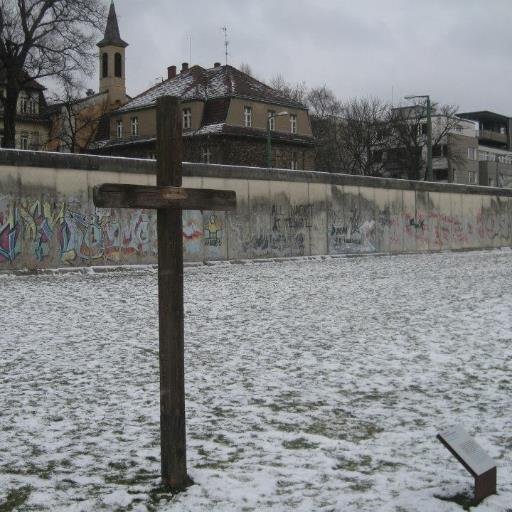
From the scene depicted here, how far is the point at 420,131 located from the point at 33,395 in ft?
204

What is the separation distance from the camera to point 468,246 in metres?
34.1

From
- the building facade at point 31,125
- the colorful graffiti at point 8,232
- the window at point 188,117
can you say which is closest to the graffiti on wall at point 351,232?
the colorful graffiti at point 8,232

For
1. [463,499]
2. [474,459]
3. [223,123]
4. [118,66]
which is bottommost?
[463,499]

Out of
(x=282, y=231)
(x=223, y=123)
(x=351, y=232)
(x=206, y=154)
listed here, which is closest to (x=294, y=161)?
(x=223, y=123)

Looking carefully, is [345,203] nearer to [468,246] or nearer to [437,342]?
[468,246]

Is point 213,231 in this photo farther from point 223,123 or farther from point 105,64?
point 105,64

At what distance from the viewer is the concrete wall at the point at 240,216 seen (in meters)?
19.2

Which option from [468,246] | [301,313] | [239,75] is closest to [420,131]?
[239,75]

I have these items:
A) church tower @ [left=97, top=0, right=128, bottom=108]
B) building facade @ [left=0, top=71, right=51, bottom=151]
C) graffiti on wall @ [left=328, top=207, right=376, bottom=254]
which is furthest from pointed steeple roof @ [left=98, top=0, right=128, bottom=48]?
graffiti on wall @ [left=328, top=207, right=376, bottom=254]

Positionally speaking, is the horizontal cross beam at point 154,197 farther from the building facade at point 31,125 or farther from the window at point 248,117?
the building facade at point 31,125

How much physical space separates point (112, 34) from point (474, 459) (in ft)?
241

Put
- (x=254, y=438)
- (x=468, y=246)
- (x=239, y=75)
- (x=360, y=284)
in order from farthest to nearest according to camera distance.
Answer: (x=239, y=75) < (x=468, y=246) < (x=360, y=284) < (x=254, y=438)

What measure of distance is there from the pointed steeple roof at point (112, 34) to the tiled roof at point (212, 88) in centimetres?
1481

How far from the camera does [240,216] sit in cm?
2383
